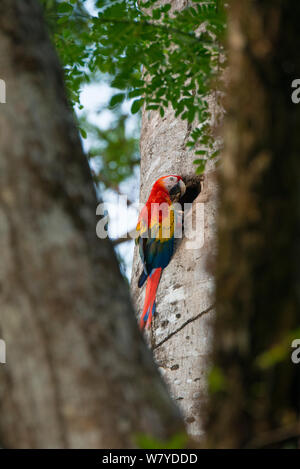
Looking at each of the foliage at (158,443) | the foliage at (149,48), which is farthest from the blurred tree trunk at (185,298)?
the foliage at (158,443)

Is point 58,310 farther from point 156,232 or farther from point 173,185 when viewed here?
point 156,232

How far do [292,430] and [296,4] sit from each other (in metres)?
0.72

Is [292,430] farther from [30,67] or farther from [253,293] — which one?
[30,67]

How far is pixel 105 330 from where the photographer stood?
862 millimetres

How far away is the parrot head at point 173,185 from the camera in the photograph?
2.62m

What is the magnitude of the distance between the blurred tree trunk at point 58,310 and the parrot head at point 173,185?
165 cm

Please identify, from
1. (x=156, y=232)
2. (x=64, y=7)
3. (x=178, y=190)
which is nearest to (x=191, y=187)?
(x=178, y=190)

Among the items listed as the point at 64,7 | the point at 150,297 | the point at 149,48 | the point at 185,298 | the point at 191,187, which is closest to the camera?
the point at 149,48

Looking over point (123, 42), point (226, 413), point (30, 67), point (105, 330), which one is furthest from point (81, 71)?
point (226, 413)

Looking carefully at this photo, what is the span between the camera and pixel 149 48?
6.47 ft

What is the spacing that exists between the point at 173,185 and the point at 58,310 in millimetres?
1809

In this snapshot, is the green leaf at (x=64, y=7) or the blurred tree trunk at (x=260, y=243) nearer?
the blurred tree trunk at (x=260, y=243)

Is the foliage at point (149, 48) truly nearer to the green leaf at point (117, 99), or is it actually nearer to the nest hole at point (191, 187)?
the green leaf at point (117, 99)

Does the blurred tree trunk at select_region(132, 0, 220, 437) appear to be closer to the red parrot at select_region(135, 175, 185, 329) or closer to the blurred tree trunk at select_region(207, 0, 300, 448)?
the red parrot at select_region(135, 175, 185, 329)
